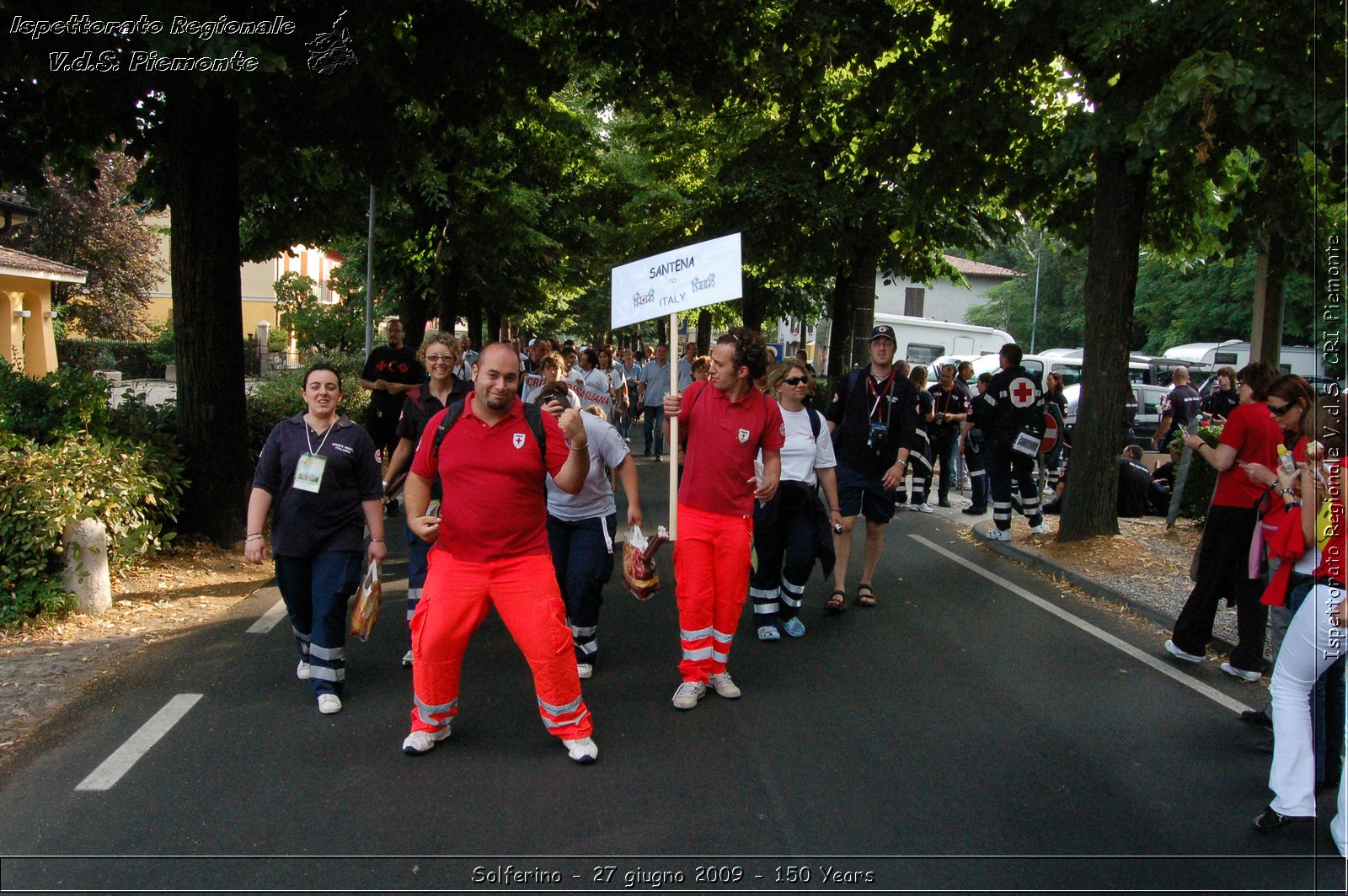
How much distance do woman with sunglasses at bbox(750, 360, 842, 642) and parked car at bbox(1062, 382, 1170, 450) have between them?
18.9 meters

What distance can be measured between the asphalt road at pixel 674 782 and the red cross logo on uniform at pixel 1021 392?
16.8 ft

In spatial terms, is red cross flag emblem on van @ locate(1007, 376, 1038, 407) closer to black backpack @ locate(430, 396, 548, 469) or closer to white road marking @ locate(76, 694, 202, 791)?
black backpack @ locate(430, 396, 548, 469)

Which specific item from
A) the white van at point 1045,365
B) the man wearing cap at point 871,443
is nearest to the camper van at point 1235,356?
the white van at point 1045,365

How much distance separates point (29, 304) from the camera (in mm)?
30625

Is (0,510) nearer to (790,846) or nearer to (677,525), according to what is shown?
(677,525)

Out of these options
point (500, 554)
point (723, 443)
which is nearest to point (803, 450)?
point (723, 443)

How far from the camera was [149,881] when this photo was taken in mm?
3668

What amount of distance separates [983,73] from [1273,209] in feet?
10.1

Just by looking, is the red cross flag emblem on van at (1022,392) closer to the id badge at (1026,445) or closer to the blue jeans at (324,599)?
the id badge at (1026,445)

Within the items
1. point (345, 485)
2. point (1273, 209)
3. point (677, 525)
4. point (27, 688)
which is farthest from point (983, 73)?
point (27, 688)

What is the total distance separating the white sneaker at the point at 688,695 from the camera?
222 inches

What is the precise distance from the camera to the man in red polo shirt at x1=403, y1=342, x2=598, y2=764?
4738 mm

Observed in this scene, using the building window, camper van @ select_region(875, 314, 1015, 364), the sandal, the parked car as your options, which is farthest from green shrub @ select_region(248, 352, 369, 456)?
the building window

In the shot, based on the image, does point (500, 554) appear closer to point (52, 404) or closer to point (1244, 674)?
point (1244, 674)
